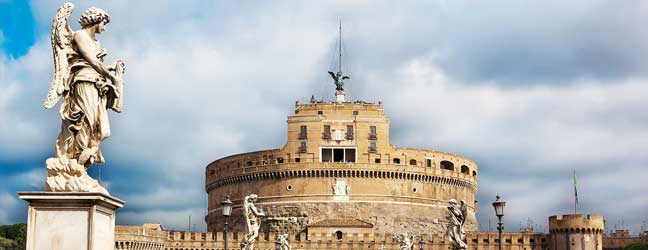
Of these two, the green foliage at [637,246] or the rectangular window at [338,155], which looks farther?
the rectangular window at [338,155]

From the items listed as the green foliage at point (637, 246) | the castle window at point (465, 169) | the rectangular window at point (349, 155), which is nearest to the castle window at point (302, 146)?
the rectangular window at point (349, 155)

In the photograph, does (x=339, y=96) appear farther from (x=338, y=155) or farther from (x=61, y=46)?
(x=61, y=46)

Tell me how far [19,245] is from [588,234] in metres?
55.6

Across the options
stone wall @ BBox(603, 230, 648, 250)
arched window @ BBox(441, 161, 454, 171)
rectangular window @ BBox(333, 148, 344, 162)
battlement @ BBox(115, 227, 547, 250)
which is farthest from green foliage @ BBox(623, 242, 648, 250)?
rectangular window @ BBox(333, 148, 344, 162)

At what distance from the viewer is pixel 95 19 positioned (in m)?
8.48

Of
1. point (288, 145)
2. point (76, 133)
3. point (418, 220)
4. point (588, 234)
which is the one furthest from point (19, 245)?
point (76, 133)

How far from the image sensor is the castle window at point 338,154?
9894cm

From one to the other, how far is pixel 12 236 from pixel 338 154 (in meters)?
37.4

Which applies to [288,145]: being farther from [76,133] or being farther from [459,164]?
[76,133]

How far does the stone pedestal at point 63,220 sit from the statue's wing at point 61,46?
86 cm

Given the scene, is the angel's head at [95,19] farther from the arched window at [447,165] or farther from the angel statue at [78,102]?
the arched window at [447,165]

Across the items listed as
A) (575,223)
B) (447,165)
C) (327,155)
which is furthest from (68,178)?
(447,165)

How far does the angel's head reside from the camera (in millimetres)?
8461

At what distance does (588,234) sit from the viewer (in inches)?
3890
